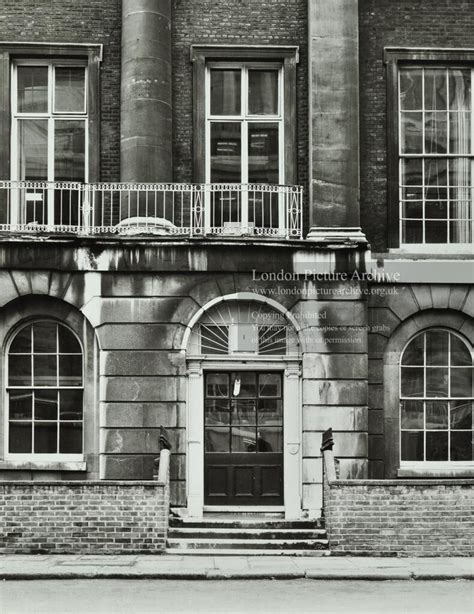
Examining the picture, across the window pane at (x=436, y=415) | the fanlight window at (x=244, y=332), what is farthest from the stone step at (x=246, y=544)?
the window pane at (x=436, y=415)

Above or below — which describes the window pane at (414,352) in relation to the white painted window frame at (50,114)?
below

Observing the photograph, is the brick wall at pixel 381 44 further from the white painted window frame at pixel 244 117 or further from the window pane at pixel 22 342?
the window pane at pixel 22 342

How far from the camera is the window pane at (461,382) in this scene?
59.4 feet

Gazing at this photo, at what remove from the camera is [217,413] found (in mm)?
17609

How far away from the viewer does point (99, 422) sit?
17.3m

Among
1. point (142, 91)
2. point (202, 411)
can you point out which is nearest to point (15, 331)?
point (202, 411)

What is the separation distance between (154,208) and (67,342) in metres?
2.71

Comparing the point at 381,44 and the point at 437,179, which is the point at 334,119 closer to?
the point at 381,44

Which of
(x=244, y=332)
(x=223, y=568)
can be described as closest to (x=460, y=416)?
(x=244, y=332)

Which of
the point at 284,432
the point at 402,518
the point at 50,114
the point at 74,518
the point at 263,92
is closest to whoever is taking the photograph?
the point at 74,518

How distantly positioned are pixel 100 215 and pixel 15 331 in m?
2.47

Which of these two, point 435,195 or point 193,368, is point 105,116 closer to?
point 193,368

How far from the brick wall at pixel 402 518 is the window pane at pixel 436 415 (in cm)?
295

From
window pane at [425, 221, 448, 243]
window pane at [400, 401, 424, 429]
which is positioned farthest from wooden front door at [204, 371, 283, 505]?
window pane at [425, 221, 448, 243]
